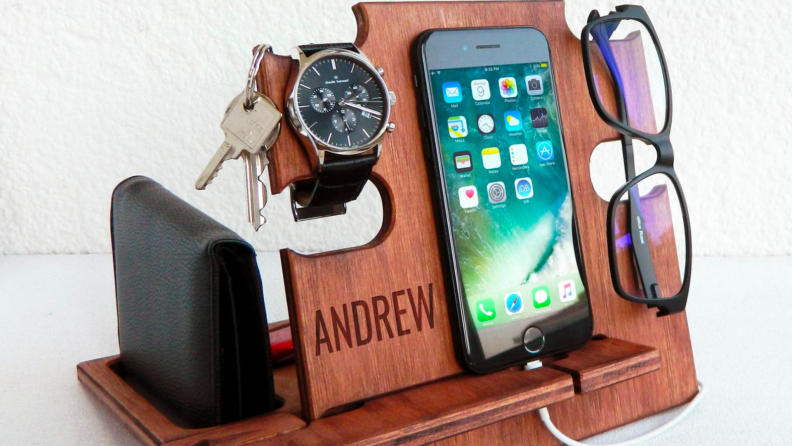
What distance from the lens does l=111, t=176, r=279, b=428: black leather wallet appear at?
0.48m

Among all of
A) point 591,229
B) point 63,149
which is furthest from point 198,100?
point 591,229

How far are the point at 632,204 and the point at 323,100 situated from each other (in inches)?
9.5

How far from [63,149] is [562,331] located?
2.77 ft

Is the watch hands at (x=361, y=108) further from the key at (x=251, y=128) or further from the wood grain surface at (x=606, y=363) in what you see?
the wood grain surface at (x=606, y=363)

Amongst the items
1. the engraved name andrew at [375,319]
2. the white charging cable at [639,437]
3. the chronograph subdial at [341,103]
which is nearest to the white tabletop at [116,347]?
the white charging cable at [639,437]

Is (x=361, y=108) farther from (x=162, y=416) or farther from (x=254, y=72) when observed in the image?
(x=162, y=416)

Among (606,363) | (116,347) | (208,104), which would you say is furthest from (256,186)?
(208,104)

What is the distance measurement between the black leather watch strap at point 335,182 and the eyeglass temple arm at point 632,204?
0.20 m

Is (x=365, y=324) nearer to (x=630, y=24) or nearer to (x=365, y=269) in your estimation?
(x=365, y=269)

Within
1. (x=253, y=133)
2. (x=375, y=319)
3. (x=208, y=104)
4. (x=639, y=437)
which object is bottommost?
(x=639, y=437)

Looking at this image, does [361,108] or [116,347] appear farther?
[116,347]

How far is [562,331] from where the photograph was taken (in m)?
0.54

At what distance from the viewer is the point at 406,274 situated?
50cm

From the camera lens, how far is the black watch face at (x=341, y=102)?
1.47ft
